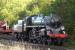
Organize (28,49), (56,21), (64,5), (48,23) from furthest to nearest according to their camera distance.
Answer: (48,23)
(56,21)
(64,5)
(28,49)

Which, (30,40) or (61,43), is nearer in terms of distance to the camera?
(61,43)

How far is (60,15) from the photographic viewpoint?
15477 millimetres

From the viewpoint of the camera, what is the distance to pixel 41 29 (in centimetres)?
1977

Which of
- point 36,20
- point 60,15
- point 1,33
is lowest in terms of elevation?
point 1,33

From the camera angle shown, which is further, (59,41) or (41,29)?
(41,29)

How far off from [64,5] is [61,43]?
2370mm

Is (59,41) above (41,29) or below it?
above

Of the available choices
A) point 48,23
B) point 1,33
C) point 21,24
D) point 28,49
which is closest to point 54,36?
point 48,23

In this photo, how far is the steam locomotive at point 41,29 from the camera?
673 inches

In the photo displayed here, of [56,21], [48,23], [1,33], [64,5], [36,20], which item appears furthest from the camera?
[1,33]

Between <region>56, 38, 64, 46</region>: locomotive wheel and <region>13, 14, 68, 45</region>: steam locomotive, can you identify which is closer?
<region>56, 38, 64, 46</region>: locomotive wheel

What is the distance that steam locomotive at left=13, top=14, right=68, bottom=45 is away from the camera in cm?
1709

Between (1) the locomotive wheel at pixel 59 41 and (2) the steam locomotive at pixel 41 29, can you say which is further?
(2) the steam locomotive at pixel 41 29

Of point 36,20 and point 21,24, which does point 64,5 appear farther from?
point 21,24
